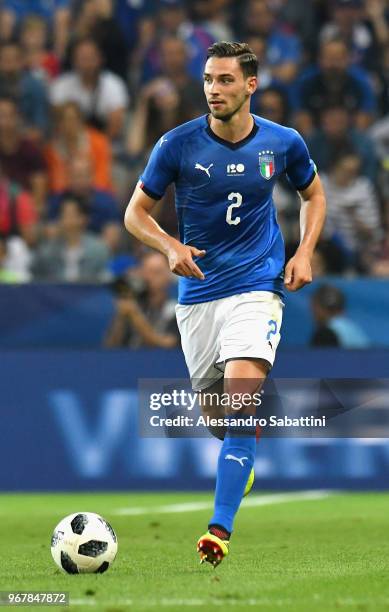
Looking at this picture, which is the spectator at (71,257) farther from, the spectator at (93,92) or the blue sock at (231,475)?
the blue sock at (231,475)

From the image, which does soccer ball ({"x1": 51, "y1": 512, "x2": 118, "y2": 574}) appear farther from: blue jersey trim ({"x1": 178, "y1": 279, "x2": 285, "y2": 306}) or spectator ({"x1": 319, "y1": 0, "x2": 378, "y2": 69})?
spectator ({"x1": 319, "y1": 0, "x2": 378, "y2": 69})

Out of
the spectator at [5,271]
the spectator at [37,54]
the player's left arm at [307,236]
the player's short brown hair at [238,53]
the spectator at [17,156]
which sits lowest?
the spectator at [5,271]

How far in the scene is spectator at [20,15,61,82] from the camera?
16.4 meters

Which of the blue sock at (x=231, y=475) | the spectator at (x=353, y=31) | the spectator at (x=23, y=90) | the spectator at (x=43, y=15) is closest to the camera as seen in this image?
the blue sock at (x=231, y=475)

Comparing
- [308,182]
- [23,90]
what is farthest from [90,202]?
[308,182]

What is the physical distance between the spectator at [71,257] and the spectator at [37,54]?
3228 mm

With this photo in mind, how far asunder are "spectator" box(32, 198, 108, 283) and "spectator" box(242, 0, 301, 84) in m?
3.87

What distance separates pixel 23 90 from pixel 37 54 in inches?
26.2

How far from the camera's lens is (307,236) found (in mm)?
7258

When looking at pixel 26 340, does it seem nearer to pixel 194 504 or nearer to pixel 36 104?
pixel 194 504

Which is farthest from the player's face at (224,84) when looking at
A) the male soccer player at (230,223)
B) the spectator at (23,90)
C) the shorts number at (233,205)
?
the spectator at (23,90)

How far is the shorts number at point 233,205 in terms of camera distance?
7.10 metres

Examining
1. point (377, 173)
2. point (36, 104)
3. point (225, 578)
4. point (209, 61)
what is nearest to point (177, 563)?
point (225, 578)

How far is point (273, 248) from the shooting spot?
7250mm
